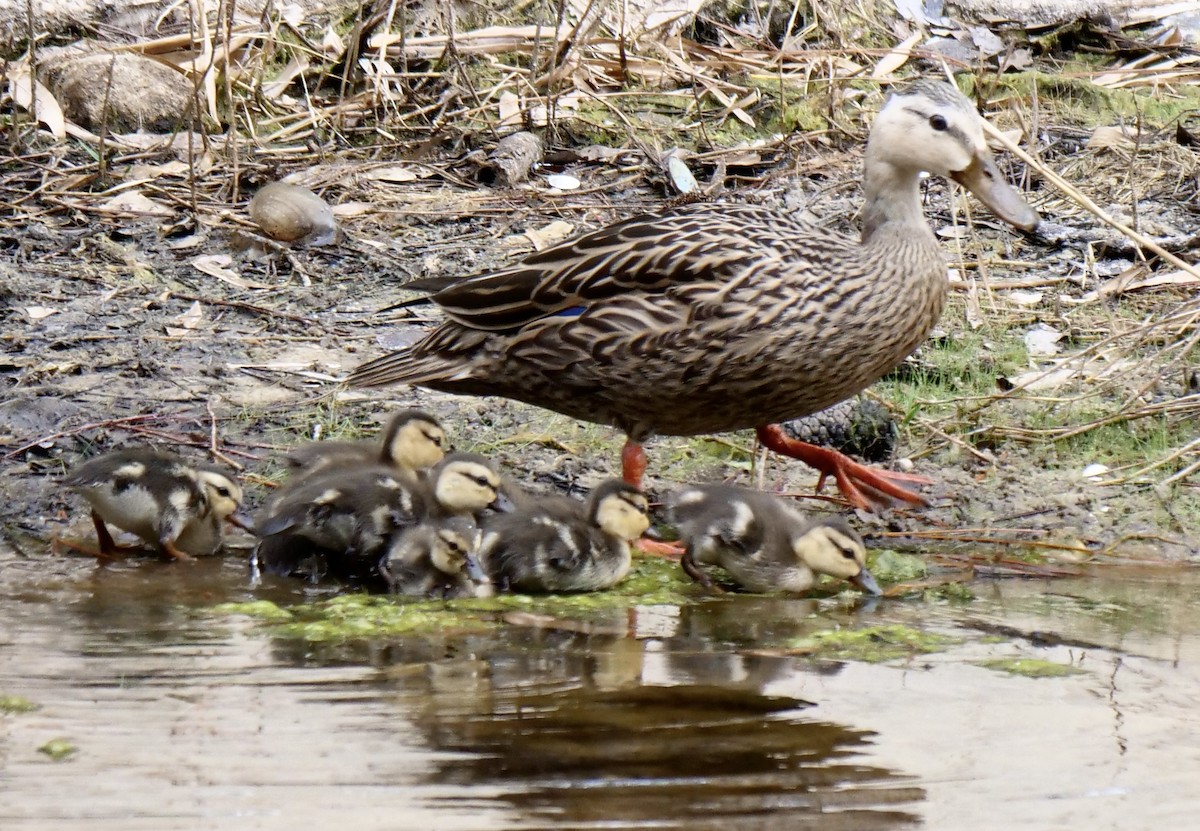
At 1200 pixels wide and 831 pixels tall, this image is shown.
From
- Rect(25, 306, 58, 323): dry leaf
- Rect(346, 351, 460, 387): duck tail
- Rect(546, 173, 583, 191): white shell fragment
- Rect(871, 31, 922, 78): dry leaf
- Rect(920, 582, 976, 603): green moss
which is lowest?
Rect(920, 582, 976, 603): green moss

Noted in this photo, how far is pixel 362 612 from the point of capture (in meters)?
4.05

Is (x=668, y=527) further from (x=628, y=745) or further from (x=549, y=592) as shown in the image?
(x=628, y=745)

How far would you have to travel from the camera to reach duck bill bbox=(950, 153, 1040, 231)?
5.03m

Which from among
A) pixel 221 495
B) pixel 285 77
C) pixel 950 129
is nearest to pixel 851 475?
pixel 950 129

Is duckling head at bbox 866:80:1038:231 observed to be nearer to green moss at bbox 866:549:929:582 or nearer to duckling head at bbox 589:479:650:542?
green moss at bbox 866:549:929:582

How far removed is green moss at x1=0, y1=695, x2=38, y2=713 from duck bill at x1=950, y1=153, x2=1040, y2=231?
10.4ft

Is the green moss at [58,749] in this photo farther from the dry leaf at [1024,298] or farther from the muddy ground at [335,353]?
the dry leaf at [1024,298]

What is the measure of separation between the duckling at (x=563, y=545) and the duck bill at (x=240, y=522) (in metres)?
0.69

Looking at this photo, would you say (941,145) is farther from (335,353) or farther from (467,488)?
(335,353)

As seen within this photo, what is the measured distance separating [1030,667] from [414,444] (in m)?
1.91

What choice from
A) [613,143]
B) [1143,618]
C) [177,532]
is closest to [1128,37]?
[613,143]

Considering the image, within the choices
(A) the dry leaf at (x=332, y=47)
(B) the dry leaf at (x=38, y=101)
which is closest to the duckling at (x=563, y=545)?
(B) the dry leaf at (x=38, y=101)

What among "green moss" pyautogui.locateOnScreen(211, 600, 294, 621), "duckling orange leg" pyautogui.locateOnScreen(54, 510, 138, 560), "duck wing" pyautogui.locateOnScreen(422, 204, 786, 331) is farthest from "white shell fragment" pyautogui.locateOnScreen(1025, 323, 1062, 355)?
"duckling orange leg" pyautogui.locateOnScreen(54, 510, 138, 560)

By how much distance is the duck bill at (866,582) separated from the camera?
4.31 metres
